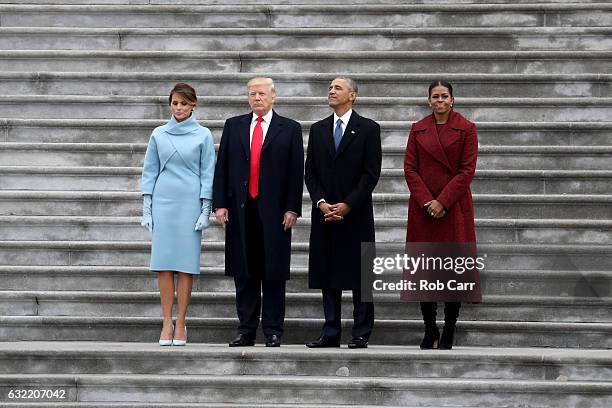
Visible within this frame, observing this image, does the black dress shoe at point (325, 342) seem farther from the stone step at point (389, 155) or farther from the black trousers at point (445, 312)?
the stone step at point (389, 155)

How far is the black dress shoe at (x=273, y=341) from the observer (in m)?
9.27

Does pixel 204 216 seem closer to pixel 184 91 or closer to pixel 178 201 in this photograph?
pixel 178 201

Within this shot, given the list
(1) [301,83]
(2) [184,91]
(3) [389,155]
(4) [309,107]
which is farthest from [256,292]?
(1) [301,83]

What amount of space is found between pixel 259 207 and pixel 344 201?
554 millimetres

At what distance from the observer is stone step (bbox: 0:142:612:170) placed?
11242mm

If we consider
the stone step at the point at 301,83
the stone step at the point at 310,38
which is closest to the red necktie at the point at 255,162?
the stone step at the point at 301,83

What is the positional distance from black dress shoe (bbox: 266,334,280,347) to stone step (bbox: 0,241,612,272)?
1277 mm

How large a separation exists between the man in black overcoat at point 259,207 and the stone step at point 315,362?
21.1 inches

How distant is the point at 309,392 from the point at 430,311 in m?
1.18

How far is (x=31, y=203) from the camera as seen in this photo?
36.2ft

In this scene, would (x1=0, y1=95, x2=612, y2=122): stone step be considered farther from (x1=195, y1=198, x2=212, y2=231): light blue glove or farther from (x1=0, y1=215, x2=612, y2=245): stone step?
(x1=195, y1=198, x2=212, y2=231): light blue glove

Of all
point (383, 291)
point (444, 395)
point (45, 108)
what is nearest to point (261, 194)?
point (383, 291)

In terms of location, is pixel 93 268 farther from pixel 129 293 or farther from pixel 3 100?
pixel 3 100

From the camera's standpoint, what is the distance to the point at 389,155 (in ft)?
37.3
